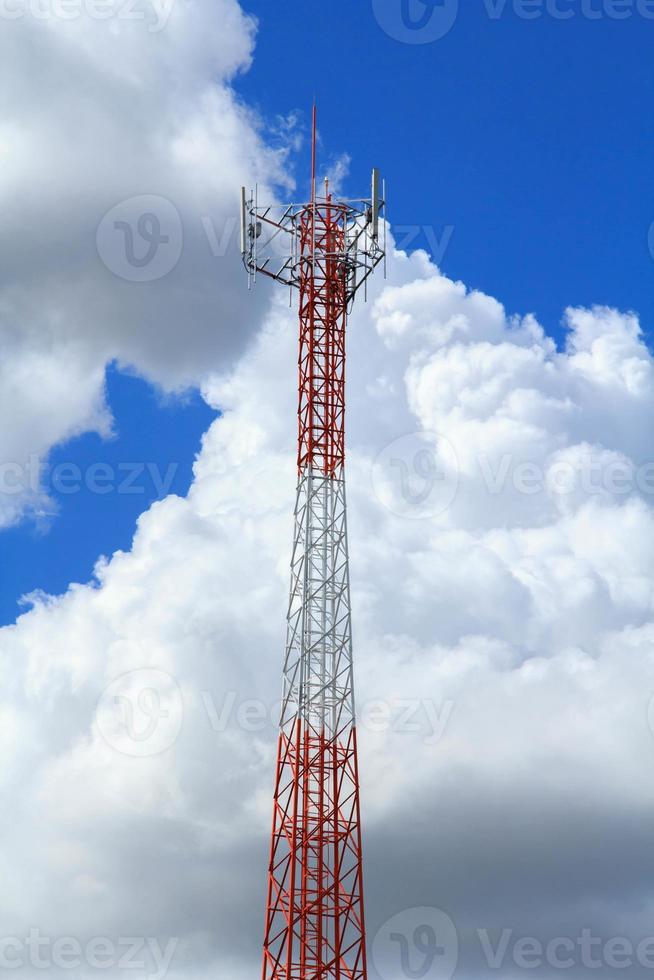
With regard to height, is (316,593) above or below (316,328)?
below

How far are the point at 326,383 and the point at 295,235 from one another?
30.3 feet

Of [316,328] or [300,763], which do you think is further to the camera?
[316,328]

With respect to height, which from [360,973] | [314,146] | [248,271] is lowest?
[360,973]

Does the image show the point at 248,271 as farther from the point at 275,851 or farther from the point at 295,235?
the point at 275,851

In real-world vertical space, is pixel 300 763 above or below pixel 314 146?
below

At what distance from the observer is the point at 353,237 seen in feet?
321

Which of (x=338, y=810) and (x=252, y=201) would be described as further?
(x=252, y=201)

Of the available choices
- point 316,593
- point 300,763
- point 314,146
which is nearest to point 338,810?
point 300,763

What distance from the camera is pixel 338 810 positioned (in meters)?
89.4

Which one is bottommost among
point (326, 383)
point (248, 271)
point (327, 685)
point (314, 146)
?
point (327, 685)

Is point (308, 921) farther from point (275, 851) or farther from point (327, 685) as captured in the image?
point (327, 685)

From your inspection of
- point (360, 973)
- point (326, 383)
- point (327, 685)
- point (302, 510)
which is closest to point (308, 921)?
point (360, 973)

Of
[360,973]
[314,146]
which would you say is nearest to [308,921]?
[360,973]

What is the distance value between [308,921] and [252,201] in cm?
4105
